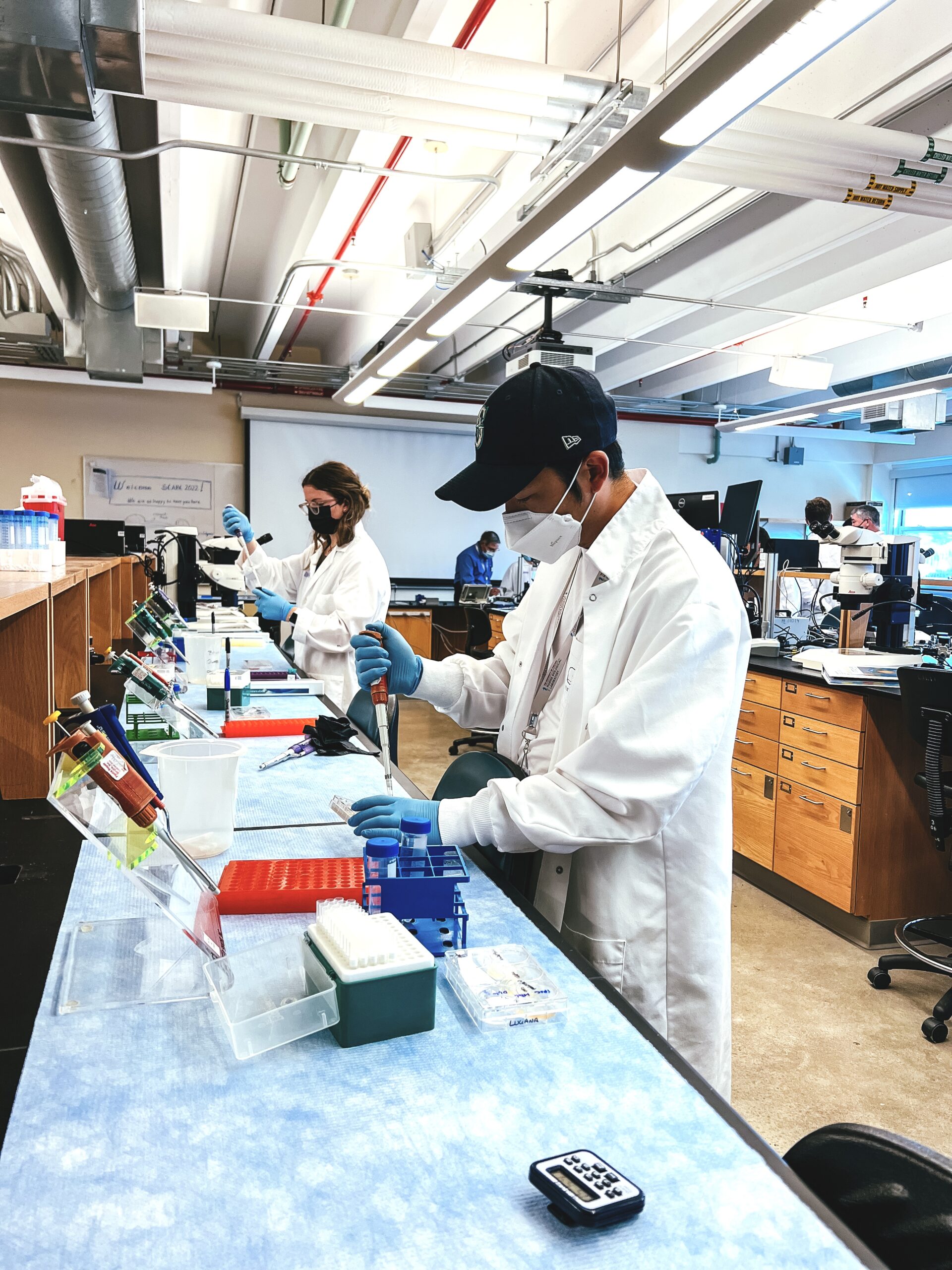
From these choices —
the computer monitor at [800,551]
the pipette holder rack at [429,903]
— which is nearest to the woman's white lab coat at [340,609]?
the pipette holder rack at [429,903]

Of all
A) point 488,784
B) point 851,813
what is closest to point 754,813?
point 851,813

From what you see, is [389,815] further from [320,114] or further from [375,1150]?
[320,114]

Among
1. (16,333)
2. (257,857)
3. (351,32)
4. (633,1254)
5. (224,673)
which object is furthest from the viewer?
(16,333)

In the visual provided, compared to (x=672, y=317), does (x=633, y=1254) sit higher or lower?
lower

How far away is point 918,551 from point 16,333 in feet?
22.0

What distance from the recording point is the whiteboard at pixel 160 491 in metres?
8.35

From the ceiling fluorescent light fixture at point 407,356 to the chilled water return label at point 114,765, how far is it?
14.1ft

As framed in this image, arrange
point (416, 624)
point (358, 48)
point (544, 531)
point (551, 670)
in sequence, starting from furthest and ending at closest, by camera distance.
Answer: point (416, 624) < point (358, 48) < point (551, 670) < point (544, 531)

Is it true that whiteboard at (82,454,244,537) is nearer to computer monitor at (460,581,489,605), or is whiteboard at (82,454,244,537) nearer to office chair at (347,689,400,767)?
computer monitor at (460,581,489,605)

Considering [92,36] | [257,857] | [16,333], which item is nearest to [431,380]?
[16,333]

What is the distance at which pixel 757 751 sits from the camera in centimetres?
374

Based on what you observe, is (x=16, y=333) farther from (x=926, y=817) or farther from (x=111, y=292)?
(x=926, y=817)

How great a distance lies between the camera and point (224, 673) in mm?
2525

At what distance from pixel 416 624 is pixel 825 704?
5834 millimetres
